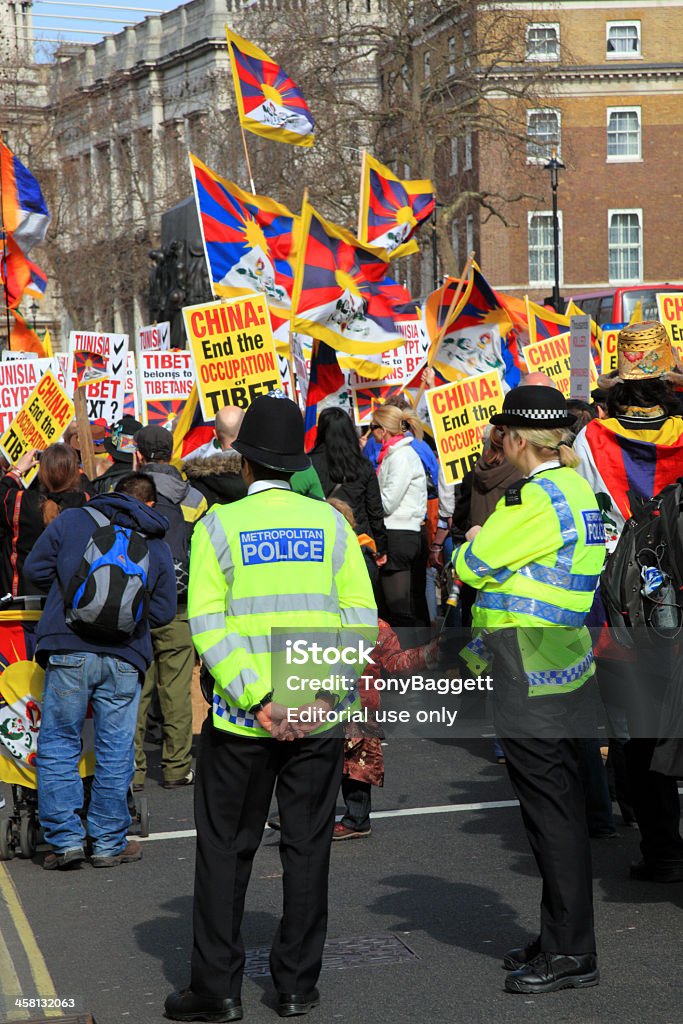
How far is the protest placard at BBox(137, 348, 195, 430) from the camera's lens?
17312mm

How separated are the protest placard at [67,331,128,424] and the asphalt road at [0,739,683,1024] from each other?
11.1 metres

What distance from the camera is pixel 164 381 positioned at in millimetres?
17484

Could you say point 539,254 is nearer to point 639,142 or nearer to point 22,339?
point 639,142

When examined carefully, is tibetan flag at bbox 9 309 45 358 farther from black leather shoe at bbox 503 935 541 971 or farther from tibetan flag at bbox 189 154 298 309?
black leather shoe at bbox 503 935 541 971

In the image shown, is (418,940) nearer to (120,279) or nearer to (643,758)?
(643,758)

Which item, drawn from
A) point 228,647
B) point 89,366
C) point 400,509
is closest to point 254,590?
point 228,647

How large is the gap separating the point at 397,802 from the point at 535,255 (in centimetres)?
4749

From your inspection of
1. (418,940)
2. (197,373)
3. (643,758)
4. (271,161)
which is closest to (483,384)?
(197,373)

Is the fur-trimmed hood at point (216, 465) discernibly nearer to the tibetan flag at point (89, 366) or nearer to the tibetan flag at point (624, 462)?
the tibetan flag at point (624, 462)

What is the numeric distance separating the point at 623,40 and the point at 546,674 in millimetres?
53333

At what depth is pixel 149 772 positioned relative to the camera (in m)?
9.30

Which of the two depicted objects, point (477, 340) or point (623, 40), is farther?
point (623, 40)

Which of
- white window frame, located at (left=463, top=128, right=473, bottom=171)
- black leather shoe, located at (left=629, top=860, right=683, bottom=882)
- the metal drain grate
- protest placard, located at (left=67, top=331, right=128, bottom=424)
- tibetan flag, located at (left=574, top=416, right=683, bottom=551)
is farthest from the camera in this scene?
white window frame, located at (left=463, top=128, right=473, bottom=171)

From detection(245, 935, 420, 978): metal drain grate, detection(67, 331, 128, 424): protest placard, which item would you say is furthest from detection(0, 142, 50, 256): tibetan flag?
detection(245, 935, 420, 978): metal drain grate
